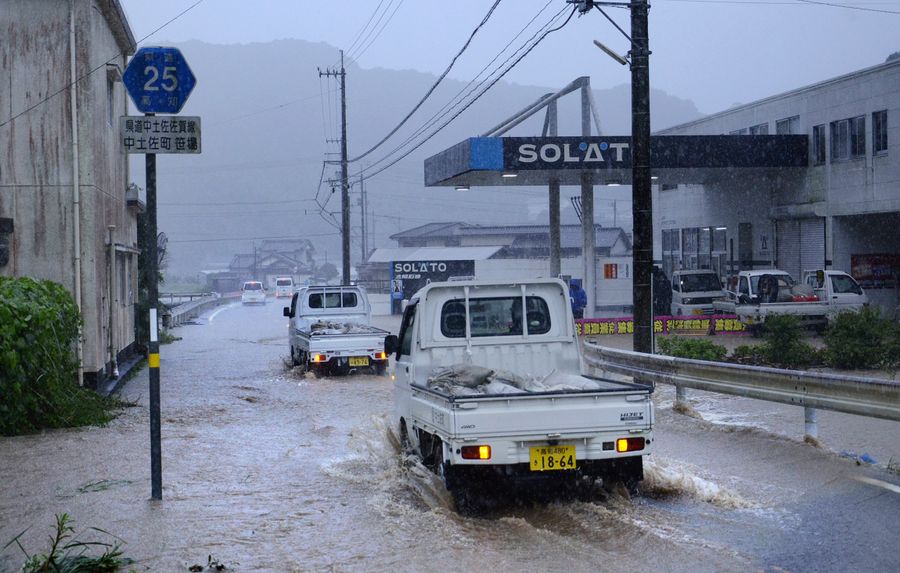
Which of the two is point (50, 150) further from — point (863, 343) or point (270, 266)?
point (270, 266)

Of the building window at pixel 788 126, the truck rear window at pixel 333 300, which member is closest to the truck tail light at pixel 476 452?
the truck rear window at pixel 333 300

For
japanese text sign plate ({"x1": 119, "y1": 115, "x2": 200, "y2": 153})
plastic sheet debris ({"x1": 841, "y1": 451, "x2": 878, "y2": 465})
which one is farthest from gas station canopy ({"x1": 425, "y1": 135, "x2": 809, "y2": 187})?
japanese text sign plate ({"x1": 119, "y1": 115, "x2": 200, "y2": 153})

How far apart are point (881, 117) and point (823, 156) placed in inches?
103

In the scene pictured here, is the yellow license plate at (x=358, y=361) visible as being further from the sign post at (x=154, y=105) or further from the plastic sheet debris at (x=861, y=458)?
the plastic sheet debris at (x=861, y=458)

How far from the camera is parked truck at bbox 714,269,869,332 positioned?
2792 cm

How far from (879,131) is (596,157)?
946 centimetres

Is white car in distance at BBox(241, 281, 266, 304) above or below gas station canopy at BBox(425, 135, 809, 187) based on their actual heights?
below

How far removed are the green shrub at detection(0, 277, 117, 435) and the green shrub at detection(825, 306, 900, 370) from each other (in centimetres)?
1303

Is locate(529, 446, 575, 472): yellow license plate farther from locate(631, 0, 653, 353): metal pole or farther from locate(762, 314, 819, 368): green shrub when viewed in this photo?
locate(762, 314, 819, 368): green shrub

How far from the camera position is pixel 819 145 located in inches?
1324

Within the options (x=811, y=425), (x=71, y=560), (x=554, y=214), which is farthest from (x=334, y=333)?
(x=554, y=214)

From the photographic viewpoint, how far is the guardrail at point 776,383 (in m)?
9.18

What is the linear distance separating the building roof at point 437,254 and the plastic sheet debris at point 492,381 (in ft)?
154

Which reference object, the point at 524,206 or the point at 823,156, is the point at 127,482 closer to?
the point at 823,156
